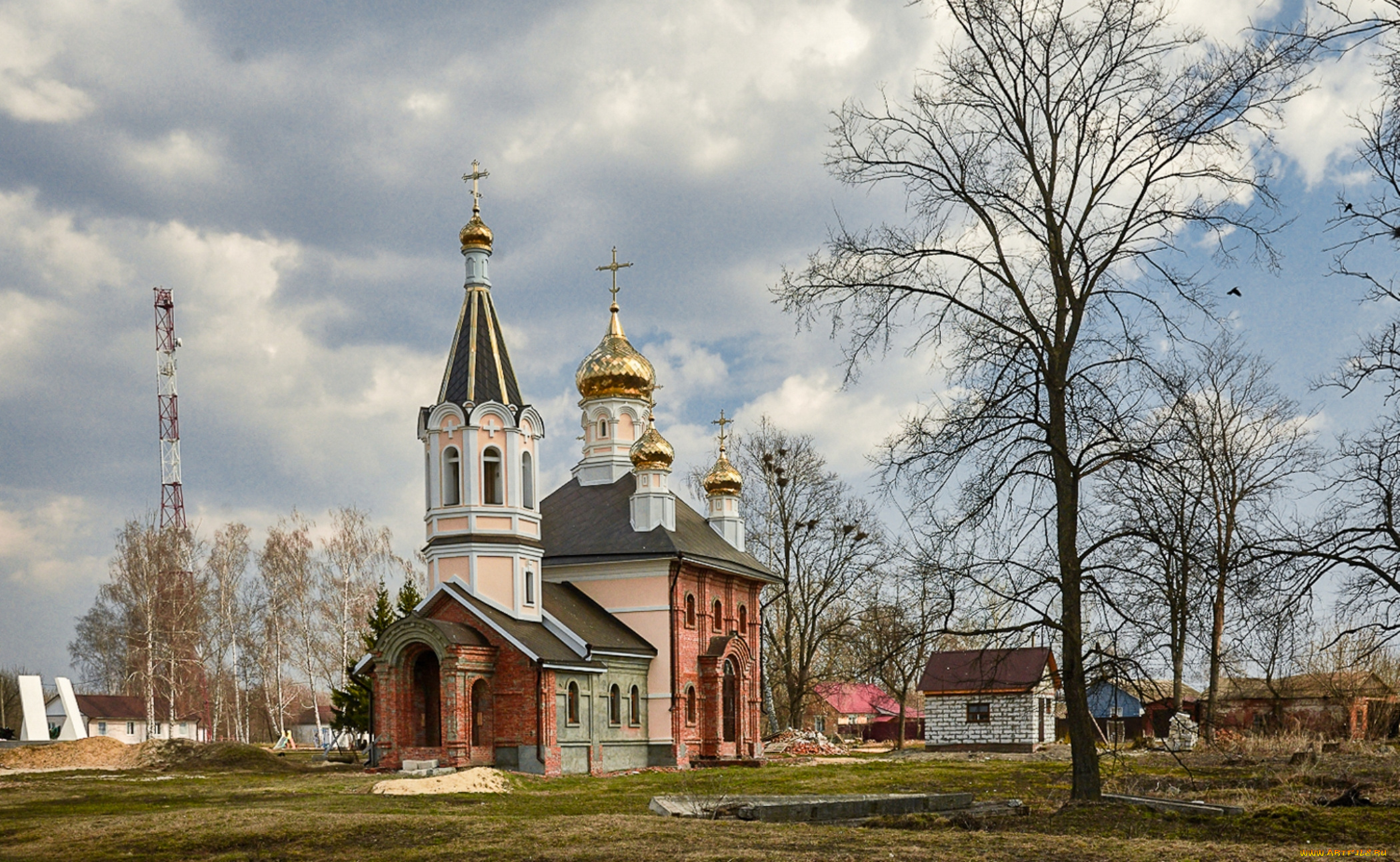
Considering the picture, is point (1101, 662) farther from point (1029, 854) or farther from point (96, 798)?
point (96, 798)

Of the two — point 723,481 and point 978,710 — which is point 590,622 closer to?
point 723,481

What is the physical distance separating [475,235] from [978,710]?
24712 mm

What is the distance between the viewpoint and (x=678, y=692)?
33.6m

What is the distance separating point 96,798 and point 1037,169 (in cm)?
1690

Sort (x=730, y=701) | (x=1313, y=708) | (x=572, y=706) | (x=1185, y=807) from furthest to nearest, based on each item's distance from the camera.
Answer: (x=1313, y=708) < (x=730, y=701) < (x=572, y=706) < (x=1185, y=807)

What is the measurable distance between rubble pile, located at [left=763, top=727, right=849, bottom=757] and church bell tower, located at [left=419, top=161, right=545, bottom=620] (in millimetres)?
14056

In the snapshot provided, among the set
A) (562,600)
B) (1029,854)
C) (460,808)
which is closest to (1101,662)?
(1029,854)

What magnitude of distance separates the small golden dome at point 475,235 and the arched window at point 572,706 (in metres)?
10.9

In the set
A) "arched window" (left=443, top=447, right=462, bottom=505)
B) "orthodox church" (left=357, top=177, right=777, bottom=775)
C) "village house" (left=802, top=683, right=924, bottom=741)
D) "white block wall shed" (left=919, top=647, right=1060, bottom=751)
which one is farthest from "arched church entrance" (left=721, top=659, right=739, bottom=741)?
"arched window" (left=443, top=447, right=462, bottom=505)

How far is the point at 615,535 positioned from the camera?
34.8 meters

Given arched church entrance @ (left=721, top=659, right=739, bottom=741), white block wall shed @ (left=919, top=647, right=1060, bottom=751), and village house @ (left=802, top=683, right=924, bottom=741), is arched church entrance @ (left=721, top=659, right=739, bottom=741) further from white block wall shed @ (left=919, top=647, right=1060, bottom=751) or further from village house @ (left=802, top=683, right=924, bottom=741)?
white block wall shed @ (left=919, top=647, right=1060, bottom=751)

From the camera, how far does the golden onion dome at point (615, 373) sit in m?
41.1

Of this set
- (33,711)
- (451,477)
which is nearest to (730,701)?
(451,477)

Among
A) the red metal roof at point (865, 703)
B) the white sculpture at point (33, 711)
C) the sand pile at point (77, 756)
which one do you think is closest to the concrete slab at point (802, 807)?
the sand pile at point (77, 756)
